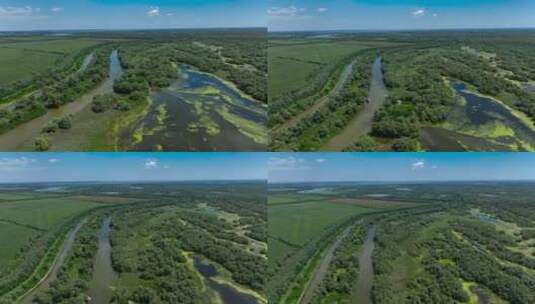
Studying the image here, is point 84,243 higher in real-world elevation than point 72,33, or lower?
lower

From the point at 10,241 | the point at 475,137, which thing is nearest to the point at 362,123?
the point at 475,137

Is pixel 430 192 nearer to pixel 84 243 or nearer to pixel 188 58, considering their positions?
pixel 188 58

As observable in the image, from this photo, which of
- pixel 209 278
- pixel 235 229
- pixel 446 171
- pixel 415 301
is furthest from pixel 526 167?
pixel 209 278

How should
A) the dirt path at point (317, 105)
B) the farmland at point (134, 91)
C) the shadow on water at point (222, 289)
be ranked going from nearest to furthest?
the farmland at point (134, 91), the dirt path at point (317, 105), the shadow on water at point (222, 289)

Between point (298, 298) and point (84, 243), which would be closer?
point (298, 298)

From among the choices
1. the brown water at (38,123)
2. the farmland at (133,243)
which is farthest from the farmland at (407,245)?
the brown water at (38,123)

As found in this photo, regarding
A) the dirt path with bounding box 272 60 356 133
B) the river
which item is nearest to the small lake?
the dirt path with bounding box 272 60 356 133

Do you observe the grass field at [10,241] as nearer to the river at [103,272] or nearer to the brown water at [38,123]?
the river at [103,272]
